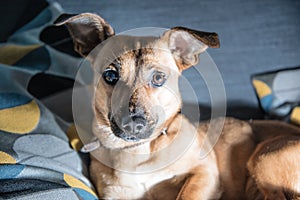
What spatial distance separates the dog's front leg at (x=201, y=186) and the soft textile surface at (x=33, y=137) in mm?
367

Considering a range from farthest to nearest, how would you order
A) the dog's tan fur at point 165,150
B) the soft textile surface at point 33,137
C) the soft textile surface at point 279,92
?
the soft textile surface at point 279,92
the dog's tan fur at point 165,150
the soft textile surface at point 33,137

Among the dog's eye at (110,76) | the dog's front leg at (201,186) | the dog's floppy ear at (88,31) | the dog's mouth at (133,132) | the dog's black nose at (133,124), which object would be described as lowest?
the dog's front leg at (201,186)

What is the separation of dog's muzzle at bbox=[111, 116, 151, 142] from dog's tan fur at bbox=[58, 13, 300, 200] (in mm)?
56

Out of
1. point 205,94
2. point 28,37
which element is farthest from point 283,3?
point 28,37

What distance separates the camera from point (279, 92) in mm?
2148

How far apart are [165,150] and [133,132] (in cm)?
27

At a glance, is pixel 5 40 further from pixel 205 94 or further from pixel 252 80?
pixel 252 80

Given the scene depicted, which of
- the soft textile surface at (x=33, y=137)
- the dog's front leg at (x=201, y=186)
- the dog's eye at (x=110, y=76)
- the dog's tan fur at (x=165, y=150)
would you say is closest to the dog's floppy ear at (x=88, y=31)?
the dog's tan fur at (x=165, y=150)

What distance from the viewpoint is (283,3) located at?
7.84ft

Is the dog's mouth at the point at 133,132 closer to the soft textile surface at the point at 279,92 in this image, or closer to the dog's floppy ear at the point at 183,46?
the dog's floppy ear at the point at 183,46

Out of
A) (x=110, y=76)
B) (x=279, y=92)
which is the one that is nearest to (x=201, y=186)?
(x=110, y=76)

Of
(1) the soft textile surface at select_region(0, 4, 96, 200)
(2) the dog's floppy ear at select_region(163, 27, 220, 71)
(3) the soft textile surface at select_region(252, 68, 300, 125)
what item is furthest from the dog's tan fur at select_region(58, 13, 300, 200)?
(3) the soft textile surface at select_region(252, 68, 300, 125)

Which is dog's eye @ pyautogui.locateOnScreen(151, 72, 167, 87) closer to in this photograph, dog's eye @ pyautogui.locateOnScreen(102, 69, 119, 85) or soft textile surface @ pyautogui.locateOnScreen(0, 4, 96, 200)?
dog's eye @ pyautogui.locateOnScreen(102, 69, 119, 85)

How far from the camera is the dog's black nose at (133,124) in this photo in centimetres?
142
